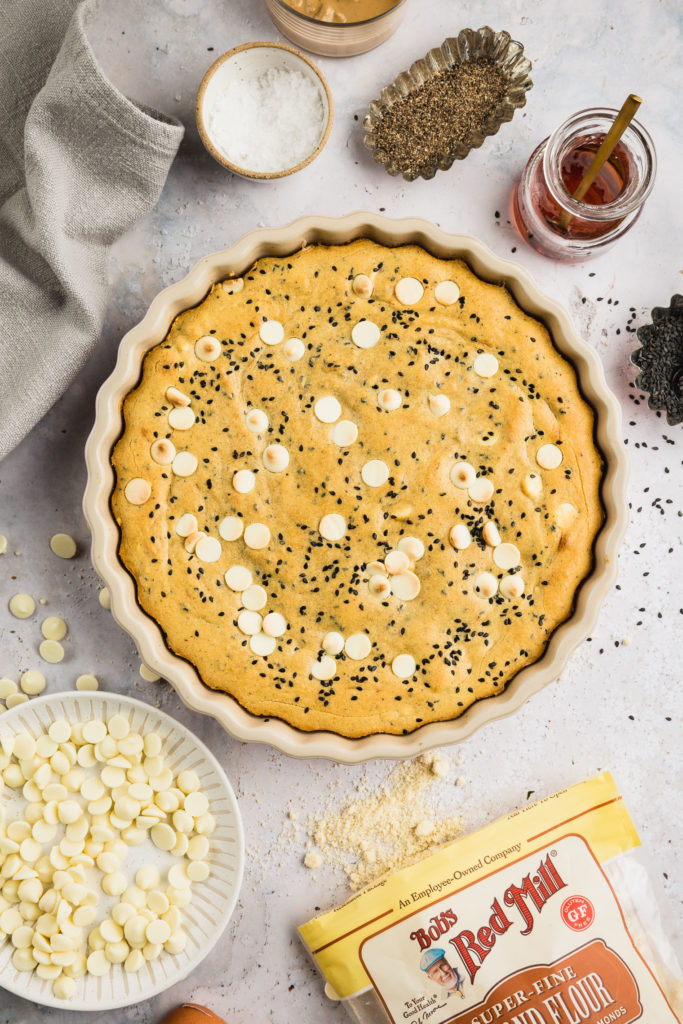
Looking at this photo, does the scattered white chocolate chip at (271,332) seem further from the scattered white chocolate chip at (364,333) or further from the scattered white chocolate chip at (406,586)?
the scattered white chocolate chip at (406,586)

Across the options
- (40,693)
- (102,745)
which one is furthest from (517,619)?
(40,693)

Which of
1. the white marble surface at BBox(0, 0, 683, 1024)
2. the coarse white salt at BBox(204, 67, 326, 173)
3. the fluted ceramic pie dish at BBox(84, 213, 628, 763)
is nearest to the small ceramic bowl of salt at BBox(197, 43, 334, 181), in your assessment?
the coarse white salt at BBox(204, 67, 326, 173)

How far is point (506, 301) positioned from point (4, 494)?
3.79 feet

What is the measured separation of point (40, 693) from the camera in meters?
1.76

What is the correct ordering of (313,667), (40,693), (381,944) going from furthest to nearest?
(40,693) → (381,944) → (313,667)

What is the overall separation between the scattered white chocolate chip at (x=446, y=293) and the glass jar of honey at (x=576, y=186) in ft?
0.98

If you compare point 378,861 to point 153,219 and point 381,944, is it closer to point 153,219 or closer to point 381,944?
point 381,944

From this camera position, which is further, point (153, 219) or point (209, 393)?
point (153, 219)

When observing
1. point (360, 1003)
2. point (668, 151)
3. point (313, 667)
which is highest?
point (668, 151)

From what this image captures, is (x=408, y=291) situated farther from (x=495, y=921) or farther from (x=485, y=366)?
(x=495, y=921)

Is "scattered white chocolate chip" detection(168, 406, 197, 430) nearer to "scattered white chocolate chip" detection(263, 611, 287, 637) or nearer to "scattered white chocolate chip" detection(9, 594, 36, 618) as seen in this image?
"scattered white chocolate chip" detection(263, 611, 287, 637)

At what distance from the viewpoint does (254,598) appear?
152cm

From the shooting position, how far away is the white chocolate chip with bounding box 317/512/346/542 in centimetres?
152

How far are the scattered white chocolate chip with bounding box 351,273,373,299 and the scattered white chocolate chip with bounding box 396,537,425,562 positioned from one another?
0.48 m
